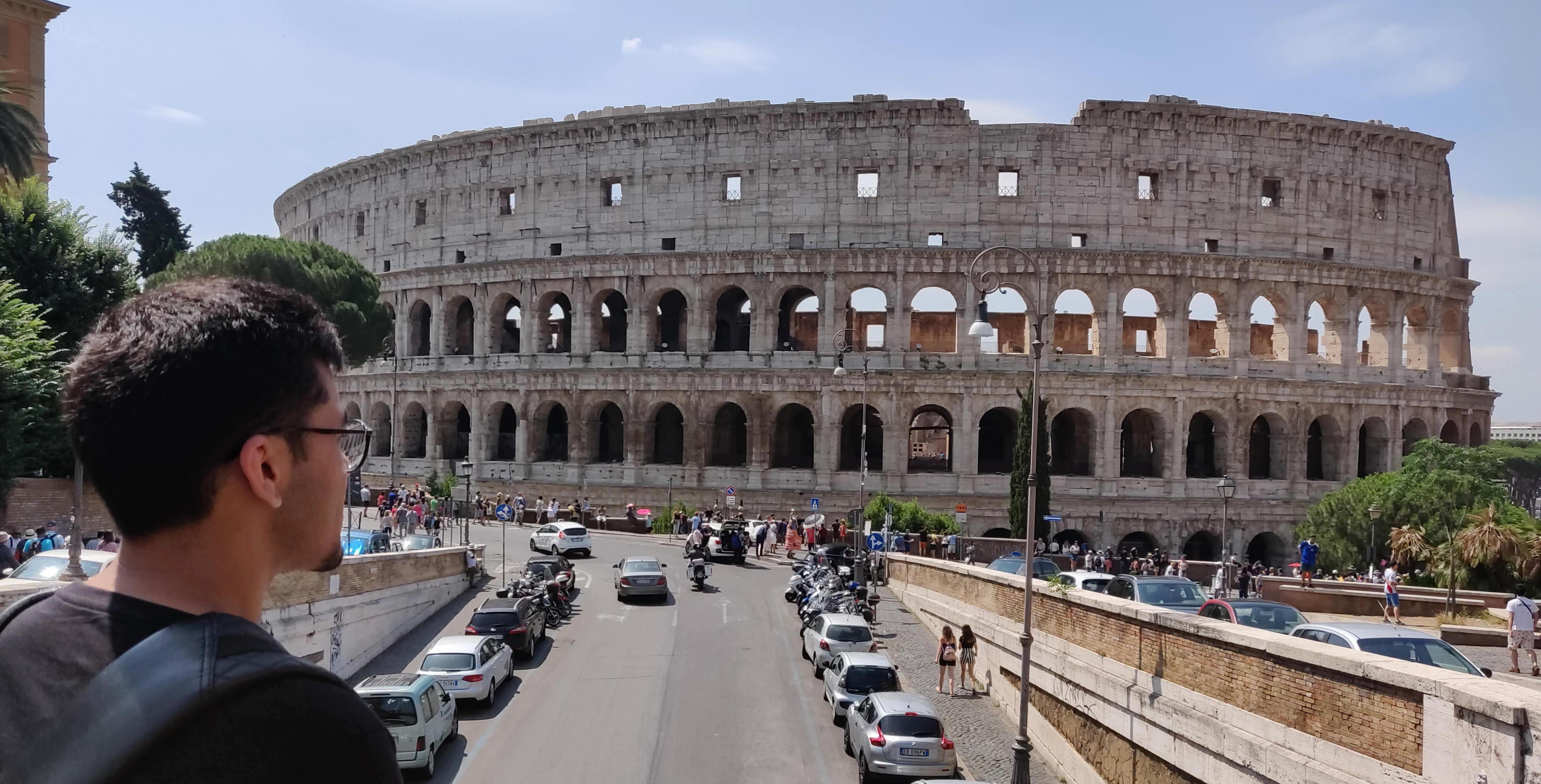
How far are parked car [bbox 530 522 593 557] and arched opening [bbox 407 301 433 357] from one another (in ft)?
58.3

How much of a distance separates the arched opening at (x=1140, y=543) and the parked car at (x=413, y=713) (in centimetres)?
3099

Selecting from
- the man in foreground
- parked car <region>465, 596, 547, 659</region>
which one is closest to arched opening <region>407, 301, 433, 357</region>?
parked car <region>465, 596, 547, 659</region>

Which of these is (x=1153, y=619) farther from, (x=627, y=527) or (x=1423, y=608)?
(x=627, y=527)

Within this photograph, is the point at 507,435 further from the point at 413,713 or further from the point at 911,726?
the point at 911,726

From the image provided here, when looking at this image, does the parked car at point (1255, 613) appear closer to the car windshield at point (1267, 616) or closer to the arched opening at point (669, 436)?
the car windshield at point (1267, 616)

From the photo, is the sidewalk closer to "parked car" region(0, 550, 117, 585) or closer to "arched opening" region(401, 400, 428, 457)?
"parked car" region(0, 550, 117, 585)

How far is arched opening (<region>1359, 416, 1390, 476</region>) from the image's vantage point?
43219 millimetres

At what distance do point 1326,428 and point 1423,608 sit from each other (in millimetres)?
21002

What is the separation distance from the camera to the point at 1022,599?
1819 centimetres

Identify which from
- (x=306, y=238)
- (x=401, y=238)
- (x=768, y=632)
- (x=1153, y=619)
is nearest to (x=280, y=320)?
(x=1153, y=619)

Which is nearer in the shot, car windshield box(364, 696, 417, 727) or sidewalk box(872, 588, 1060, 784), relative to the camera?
car windshield box(364, 696, 417, 727)

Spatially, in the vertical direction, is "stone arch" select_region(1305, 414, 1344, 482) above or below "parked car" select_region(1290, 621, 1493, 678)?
above

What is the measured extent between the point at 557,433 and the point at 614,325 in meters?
6.04

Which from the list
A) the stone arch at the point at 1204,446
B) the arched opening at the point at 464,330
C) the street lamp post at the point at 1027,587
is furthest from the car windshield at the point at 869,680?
the arched opening at the point at 464,330
